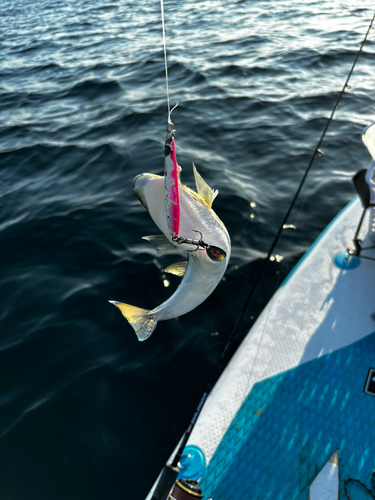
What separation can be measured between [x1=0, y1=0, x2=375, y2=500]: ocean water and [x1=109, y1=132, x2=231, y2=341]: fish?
91.2 inches

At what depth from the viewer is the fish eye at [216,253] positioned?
1648mm

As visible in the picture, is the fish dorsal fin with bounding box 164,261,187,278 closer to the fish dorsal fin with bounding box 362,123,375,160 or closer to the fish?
the fish

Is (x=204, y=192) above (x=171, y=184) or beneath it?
beneath

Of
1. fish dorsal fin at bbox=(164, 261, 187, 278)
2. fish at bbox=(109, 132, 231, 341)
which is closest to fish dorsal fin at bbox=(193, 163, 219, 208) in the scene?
fish at bbox=(109, 132, 231, 341)

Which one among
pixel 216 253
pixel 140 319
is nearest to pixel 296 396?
pixel 140 319

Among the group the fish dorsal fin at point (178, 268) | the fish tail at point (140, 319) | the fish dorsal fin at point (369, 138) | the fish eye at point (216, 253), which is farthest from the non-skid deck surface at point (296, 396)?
the fish eye at point (216, 253)

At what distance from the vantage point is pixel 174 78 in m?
10.6

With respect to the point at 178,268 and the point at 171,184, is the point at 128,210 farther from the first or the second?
the point at 171,184

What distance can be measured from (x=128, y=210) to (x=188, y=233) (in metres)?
4.71

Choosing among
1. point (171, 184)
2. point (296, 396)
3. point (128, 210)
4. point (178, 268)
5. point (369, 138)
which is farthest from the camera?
point (128, 210)

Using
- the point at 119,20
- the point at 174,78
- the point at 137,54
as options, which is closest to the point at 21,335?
the point at 174,78

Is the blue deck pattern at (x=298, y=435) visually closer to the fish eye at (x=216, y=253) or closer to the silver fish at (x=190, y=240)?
the silver fish at (x=190, y=240)

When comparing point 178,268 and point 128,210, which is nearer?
point 178,268

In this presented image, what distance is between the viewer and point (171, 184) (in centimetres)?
139
